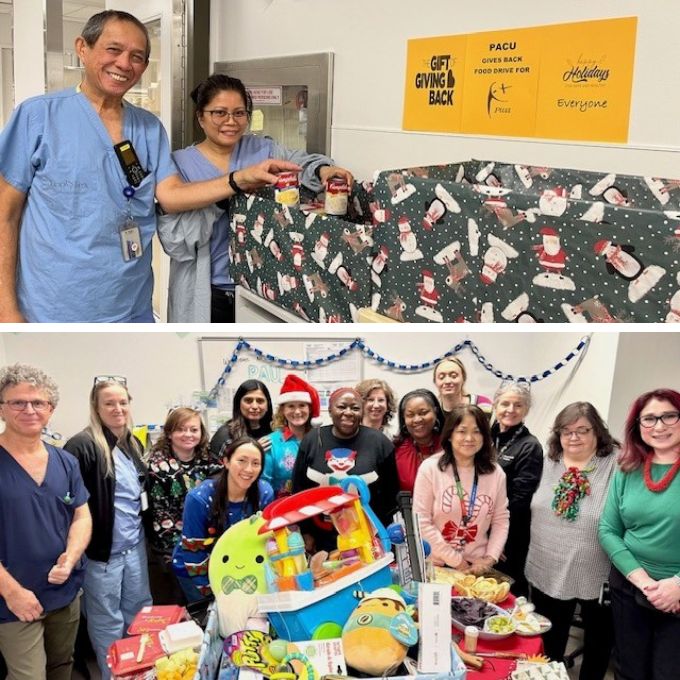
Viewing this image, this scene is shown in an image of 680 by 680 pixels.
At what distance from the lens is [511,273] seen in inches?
57.1

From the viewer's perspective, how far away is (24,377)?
1276 millimetres

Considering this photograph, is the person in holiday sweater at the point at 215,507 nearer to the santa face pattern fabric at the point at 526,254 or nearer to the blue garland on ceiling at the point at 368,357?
the blue garland on ceiling at the point at 368,357

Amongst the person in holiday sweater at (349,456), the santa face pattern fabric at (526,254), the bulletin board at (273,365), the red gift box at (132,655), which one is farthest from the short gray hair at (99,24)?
the red gift box at (132,655)

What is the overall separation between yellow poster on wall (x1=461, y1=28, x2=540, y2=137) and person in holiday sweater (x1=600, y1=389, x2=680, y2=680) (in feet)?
4.20

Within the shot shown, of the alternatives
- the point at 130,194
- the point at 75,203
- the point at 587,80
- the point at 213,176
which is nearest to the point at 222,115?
the point at 213,176

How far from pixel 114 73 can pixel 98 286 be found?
560mm

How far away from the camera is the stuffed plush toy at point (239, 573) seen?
4.38 feet

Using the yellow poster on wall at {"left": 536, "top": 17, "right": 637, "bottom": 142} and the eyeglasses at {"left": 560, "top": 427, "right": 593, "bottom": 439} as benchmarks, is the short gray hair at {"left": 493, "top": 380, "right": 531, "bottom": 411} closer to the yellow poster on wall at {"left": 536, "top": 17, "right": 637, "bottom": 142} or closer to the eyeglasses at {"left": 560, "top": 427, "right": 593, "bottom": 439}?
the eyeglasses at {"left": 560, "top": 427, "right": 593, "bottom": 439}

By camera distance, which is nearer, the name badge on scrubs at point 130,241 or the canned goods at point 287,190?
the canned goods at point 287,190

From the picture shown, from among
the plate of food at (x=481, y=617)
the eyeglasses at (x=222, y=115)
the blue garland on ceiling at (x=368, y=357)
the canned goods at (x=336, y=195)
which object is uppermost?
the eyeglasses at (x=222, y=115)

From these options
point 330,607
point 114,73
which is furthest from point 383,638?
point 114,73

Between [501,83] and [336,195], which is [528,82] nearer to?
[501,83]

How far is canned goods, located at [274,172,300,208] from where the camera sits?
81.9 inches

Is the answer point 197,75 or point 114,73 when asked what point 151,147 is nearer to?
point 114,73
